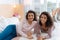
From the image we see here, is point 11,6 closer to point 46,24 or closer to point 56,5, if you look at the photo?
point 56,5

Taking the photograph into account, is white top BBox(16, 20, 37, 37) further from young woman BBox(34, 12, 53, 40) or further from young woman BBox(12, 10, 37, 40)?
young woman BBox(34, 12, 53, 40)

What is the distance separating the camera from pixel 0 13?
3393 millimetres

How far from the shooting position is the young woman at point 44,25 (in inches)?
86.7

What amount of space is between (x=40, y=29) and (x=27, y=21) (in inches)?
11.3

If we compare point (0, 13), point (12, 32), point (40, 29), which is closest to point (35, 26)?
point (40, 29)

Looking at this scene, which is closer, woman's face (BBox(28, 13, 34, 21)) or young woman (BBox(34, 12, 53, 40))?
young woman (BBox(34, 12, 53, 40))

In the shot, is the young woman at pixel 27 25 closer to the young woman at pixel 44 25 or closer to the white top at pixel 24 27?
the white top at pixel 24 27

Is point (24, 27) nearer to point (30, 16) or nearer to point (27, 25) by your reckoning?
point (27, 25)

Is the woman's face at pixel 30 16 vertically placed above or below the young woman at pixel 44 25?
above

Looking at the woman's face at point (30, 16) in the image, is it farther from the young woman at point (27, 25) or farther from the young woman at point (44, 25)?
the young woman at point (44, 25)

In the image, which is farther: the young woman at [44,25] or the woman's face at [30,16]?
the woman's face at [30,16]

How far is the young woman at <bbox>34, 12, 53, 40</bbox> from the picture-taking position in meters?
2.20

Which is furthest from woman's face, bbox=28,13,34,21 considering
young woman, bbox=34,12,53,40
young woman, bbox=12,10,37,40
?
young woman, bbox=34,12,53,40

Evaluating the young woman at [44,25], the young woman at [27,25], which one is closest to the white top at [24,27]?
the young woman at [27,25]
